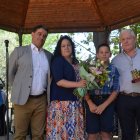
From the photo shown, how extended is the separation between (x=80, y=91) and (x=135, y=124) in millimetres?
1053

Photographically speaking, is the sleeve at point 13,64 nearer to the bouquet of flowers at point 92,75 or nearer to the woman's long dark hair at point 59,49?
the woman's long dark hair at point 59,49


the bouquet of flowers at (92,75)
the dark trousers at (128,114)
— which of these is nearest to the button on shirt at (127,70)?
the dark trousers at (128,114)

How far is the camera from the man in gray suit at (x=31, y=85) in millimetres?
5332

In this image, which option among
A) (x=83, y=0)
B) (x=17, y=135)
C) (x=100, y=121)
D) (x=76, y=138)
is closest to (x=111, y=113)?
(x=100, y=121)

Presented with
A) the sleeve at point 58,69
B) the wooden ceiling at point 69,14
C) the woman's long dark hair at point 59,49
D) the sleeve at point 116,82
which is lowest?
the sleeve at point 116,82

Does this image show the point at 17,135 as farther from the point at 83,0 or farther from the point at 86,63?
the point at 83,0

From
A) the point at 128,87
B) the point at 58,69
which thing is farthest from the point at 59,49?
the point at 128,87

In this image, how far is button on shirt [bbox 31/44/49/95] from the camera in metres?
5.35

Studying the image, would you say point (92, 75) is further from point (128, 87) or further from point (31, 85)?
point (31, 85)

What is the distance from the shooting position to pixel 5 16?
7391 mm

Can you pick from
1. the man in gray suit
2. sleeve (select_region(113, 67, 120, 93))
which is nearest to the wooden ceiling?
the man in gray suit

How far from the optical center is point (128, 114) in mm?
5461

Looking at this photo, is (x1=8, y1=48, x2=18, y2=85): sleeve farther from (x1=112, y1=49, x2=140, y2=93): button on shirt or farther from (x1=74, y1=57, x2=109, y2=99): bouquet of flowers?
(x1=112, y1=49, x2=140, y2=93): button on shirt

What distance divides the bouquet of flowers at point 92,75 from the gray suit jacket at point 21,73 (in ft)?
1.72
